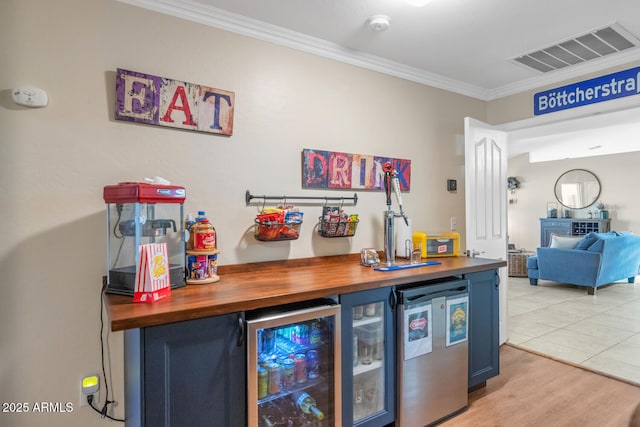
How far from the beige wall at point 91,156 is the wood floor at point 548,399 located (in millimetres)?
1472

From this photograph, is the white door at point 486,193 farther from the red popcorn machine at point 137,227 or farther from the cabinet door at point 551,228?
the cabinet door at point 551,228

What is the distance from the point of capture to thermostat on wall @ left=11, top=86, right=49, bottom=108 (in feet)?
5.19

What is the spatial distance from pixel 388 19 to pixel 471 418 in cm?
246

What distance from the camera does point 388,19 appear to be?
2.12 meters

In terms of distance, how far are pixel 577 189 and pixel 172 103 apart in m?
8.91

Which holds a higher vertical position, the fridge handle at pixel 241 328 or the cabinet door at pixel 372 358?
the fridge handle at pixel 241 328

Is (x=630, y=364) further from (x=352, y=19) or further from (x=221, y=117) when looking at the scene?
(x=221, y=117)

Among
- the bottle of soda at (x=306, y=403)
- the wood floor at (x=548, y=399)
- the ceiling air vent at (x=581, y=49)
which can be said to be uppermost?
the ceiling air vent at (x=581, y=49)

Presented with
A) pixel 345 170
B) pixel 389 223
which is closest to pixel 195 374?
pixel 389 223

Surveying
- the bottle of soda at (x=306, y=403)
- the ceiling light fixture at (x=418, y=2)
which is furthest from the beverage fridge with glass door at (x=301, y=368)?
the ceiling light fixture at (x=418, y=2)

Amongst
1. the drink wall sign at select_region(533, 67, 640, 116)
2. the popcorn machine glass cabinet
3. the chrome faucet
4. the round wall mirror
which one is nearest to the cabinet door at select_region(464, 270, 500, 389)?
the chrome faucet

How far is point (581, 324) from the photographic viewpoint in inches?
156

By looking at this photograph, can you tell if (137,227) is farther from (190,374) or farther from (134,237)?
(190,374)

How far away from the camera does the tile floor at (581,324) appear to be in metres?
3.03
